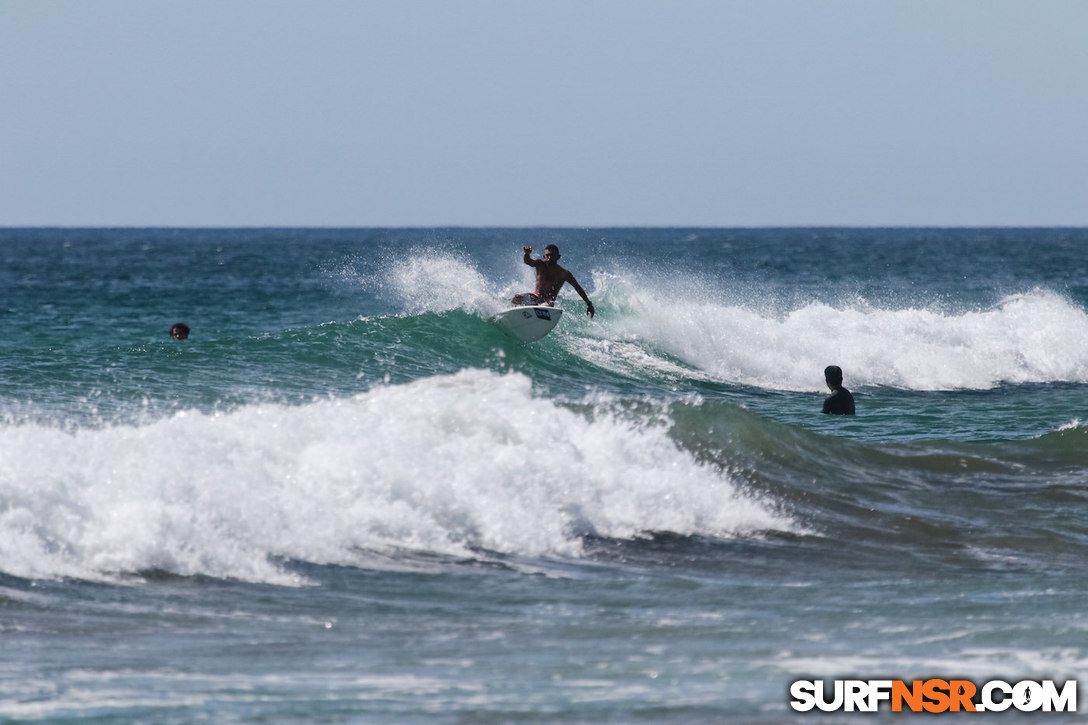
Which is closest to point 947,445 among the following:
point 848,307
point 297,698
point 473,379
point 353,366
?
point 473,379

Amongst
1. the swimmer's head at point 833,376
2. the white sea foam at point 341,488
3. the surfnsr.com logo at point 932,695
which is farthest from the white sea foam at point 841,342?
the surfnsr.com logo at point 932,695

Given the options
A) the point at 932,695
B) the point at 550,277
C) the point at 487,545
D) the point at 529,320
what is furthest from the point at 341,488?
the point at 529,320

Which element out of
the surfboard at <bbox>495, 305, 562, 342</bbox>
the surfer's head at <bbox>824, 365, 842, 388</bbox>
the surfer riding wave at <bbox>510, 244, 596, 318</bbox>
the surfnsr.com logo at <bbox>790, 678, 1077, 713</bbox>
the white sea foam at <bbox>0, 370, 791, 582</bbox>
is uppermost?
the surfer riding wave at <bbox>510, 244, 596, 318</bbox>

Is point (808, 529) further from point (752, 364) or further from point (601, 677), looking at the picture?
point (752, 364)

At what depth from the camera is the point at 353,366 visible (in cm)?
1764

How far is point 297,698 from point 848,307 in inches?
889

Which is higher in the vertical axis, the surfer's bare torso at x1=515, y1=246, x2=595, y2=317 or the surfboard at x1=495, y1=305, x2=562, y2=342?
the surfer's bare torso at x1=515, y1=246, x2=595, y2=317

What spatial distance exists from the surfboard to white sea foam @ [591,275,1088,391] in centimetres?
142

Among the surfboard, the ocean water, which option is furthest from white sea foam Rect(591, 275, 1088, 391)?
the ocean water

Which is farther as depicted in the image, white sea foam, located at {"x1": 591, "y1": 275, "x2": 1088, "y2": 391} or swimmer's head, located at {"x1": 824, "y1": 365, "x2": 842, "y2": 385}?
white sea foam, located at {"x1": 591, "y1": 275, "x2": 1088, "y2": 391}

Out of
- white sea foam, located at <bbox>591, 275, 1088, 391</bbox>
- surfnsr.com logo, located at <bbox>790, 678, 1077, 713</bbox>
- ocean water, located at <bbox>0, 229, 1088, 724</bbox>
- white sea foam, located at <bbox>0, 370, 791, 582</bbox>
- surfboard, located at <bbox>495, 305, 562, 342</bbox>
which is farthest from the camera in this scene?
white sea foam, located at <bbox>591, 275, 1088, 391</bbox>

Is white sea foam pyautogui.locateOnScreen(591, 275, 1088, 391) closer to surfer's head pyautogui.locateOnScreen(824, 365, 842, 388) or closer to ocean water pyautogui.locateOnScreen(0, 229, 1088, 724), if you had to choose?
ocean water pyautogui.locateOnScreen(0, 229, 1088, 724)

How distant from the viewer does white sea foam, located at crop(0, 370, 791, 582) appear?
823 centimetres

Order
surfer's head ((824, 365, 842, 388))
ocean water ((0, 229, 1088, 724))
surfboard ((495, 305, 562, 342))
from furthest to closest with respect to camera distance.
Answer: surfboard ((495, 305, 562, 342)) < surfer's head ((824, 365, 842, 388)) < ocean water ((0, 229, 1088, 724))
